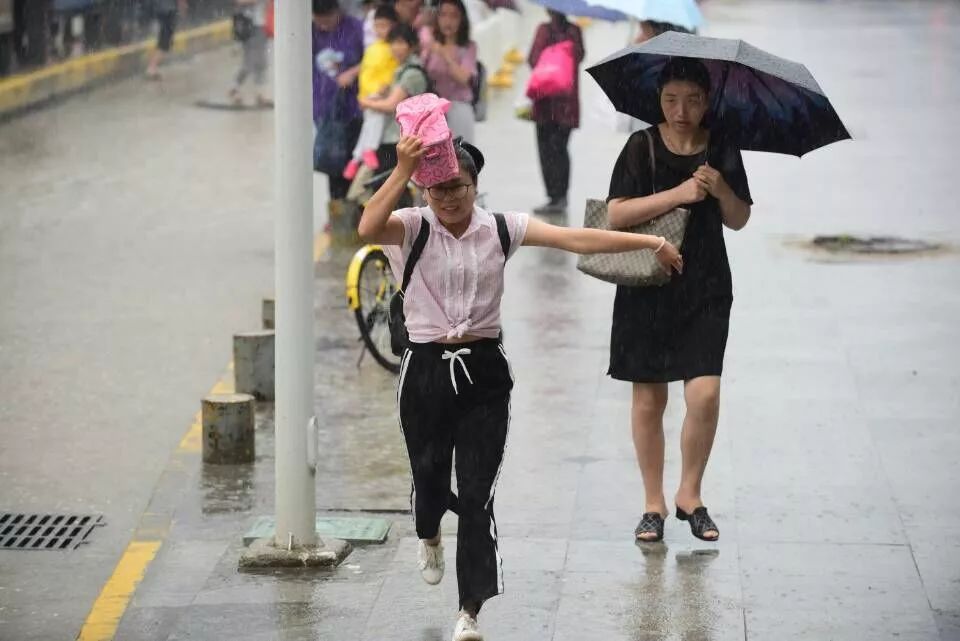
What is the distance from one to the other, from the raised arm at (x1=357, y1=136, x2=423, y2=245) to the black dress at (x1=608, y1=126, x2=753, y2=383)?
136 cm

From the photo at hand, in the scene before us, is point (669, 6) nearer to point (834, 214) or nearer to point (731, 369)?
point (731, 369)

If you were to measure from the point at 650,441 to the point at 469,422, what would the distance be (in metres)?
1.39

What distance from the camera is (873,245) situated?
14.4 meters

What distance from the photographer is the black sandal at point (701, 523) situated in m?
7.16

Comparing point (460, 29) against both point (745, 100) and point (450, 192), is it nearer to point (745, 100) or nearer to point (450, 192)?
point (745, 100)

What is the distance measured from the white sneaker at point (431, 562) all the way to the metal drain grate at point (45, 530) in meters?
1.89

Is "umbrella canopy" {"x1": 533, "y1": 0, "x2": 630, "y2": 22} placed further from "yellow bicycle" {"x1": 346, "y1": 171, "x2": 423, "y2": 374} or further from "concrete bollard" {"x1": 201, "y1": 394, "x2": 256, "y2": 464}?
"concrete bollard" {"x1": 201, "y1": 394, "x2": 256, "y2": 464}

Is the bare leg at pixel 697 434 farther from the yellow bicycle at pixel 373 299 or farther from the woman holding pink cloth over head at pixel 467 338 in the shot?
the yellow bicycle at pixel 373 299

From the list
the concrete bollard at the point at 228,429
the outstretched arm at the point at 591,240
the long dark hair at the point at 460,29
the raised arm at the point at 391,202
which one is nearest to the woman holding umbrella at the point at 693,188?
the outstretched arm at the point at 591,240

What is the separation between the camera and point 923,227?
15.1 meters

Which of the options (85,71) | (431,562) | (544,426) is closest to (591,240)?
(431,562)

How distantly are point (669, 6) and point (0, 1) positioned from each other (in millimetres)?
16102

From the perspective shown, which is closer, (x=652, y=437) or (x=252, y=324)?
(x=652, y=437)

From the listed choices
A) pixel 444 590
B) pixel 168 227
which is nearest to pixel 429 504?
pixel 444 590
